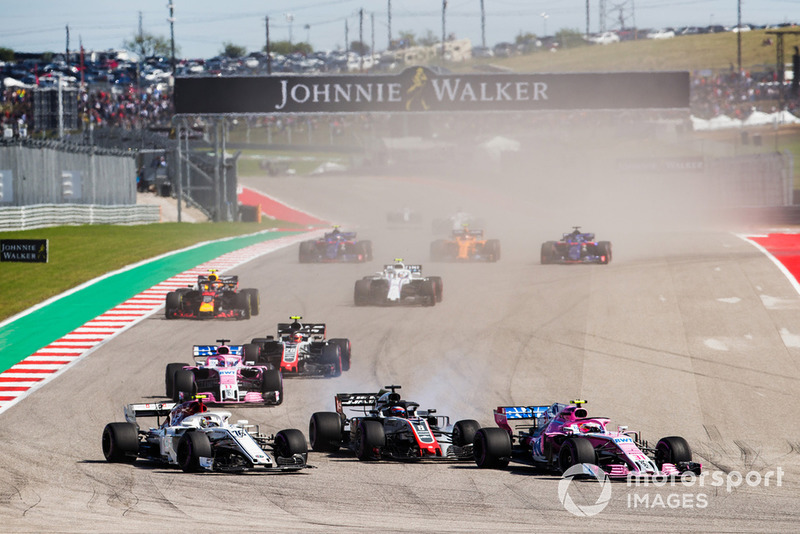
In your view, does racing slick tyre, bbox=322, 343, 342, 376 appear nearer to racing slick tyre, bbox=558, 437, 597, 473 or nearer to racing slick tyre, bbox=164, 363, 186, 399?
racing slick tyre, bbox=164, 363, 186, 399

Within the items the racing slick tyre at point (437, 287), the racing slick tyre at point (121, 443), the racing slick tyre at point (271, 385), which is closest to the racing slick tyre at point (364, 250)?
the racing slick tyre at point (437, 287)

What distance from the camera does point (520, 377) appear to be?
A: 2303cm

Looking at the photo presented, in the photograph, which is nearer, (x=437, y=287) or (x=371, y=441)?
(x=371, y=441)

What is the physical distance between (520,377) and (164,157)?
51.2 meters

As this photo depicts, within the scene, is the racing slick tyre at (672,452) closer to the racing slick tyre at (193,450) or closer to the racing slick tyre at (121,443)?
the racing slick tyre at (193,450)

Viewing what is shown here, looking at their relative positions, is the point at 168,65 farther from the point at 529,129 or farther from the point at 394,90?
the point at 394,90

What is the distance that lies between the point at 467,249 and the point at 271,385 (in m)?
21.2

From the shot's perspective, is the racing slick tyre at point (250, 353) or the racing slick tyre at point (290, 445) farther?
the racing slick tyre at point (250, 353)

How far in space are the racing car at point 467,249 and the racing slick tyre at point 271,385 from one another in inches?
820

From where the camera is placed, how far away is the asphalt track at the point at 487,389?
13023 millimetres

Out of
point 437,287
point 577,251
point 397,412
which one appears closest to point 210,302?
point 437,287

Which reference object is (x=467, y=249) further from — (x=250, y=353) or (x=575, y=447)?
(x=575, y=447)

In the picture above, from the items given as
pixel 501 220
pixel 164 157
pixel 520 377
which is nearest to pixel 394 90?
pixel 501 220

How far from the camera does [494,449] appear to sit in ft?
51.1
